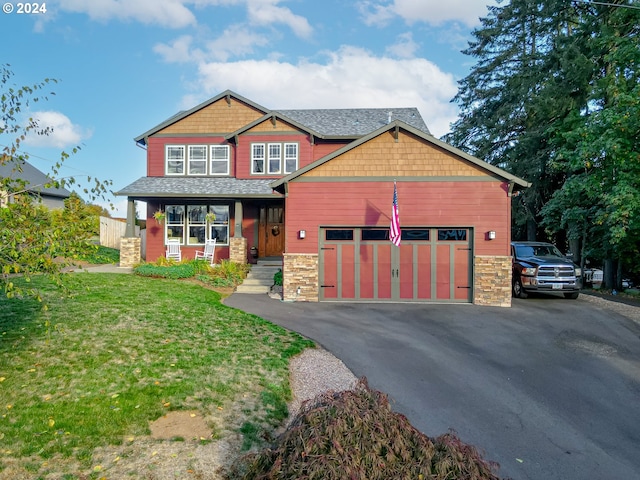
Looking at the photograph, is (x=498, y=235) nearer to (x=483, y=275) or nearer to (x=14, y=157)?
(x=483, y=275)

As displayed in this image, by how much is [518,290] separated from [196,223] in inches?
515

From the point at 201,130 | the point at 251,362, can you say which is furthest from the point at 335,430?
the point at 201,130

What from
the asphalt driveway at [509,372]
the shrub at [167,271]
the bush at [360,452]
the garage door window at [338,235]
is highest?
the garage door window at [338,235]

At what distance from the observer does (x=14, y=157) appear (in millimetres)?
3754

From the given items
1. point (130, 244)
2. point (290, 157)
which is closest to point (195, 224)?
point (130, 244)

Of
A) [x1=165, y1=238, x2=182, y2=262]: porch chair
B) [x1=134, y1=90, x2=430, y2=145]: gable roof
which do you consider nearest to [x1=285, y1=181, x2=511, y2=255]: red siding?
[x1=134, y1=90, x2=430, y2=145]: gable roof

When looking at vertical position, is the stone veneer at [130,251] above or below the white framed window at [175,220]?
below

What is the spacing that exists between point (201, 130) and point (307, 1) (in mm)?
8782

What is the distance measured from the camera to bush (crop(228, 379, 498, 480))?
2238 millimetres

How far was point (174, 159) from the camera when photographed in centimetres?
1772

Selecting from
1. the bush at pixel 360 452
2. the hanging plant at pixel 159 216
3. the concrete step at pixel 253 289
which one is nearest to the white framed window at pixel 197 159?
the hanging plant at pixel 159 216

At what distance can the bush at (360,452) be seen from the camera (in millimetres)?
2238

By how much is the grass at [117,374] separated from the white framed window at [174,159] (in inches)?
384

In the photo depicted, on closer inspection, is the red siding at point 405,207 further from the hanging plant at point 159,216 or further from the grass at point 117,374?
the hanging plant at point 159,216
